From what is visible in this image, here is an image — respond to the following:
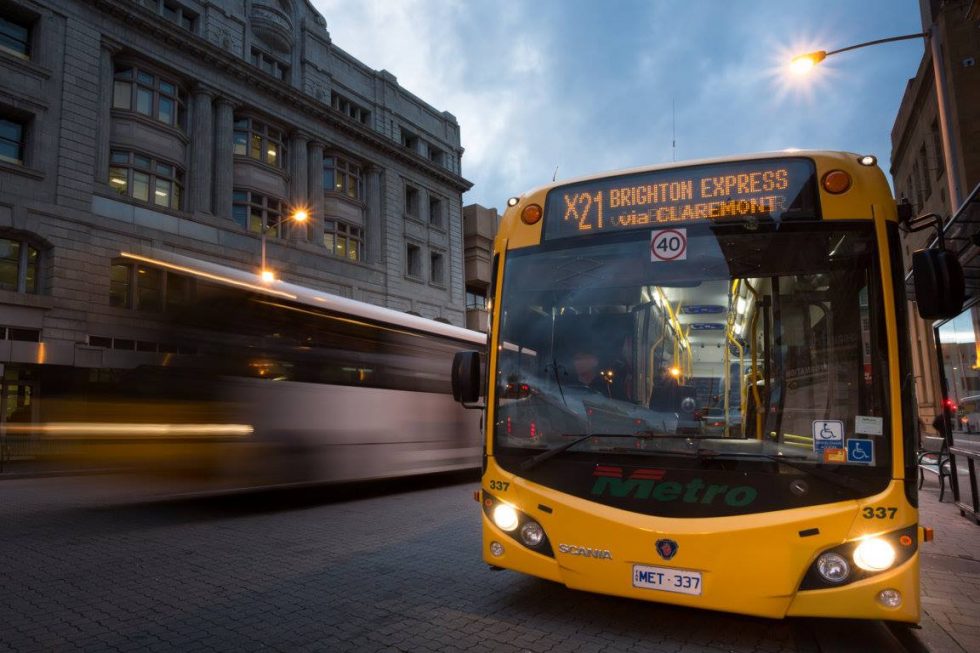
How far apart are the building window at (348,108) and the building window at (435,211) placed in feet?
20.2

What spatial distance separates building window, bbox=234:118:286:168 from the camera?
30.5 m

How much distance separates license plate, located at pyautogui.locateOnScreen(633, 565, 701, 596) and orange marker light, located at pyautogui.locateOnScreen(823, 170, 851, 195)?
8.62 ft

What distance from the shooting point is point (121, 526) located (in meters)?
8.72

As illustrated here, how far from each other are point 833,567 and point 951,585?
263 centimetres

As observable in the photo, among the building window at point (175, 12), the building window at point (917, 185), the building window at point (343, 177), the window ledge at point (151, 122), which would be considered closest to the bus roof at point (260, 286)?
the window ledge at point (151, 122)

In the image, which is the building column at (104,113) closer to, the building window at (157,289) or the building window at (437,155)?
the building window at (157,289)

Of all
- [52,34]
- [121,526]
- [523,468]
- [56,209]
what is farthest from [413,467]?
[52,34]

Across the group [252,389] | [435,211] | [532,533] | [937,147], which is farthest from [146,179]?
[937,147]

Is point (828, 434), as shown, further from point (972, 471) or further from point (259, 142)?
point (259, 142)

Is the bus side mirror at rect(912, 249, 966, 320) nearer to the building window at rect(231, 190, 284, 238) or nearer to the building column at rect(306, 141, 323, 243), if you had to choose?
the building window at rect(231, 190, 284, 238)

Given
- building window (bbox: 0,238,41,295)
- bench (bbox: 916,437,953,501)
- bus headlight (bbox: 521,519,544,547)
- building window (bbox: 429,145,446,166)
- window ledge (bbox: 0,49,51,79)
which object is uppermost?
building window (bbox: 429,145,446,166)

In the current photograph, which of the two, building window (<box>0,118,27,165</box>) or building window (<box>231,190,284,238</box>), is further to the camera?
building window (<box>231,190,284,238</box>)

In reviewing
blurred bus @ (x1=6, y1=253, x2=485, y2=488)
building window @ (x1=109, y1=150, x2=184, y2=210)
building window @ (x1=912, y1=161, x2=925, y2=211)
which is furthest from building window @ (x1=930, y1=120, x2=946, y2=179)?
building window @ (x1=109, y1=150, x2=184, y2=210)

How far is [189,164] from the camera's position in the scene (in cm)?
2795
